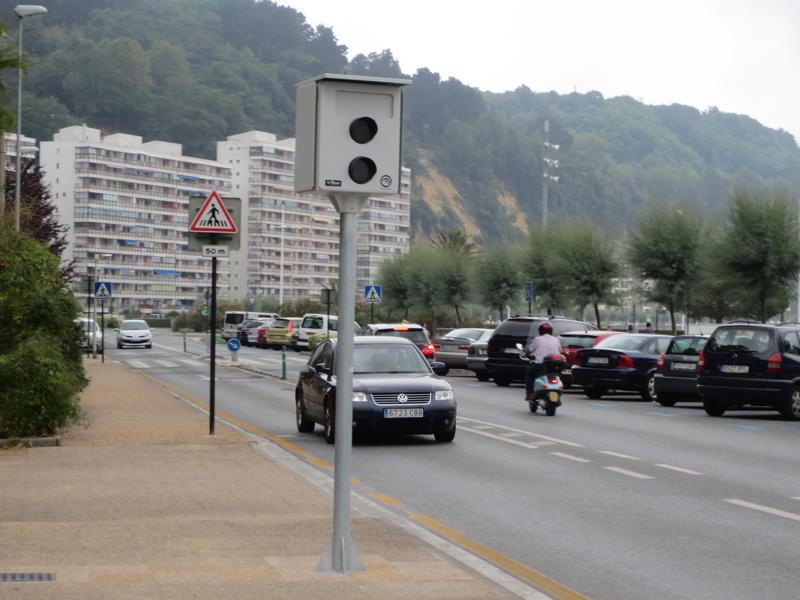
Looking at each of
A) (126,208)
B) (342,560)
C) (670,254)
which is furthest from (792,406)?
(126,208)

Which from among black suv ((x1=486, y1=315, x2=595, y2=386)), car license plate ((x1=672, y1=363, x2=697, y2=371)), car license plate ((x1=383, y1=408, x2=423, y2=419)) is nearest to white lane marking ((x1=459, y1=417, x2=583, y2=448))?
car license plate ((x1=383, y1=408, x2=423, y2=419))

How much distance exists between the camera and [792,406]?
23.9m

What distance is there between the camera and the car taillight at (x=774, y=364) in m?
23.8

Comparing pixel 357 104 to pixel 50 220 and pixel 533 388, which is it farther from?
pixel 50 220

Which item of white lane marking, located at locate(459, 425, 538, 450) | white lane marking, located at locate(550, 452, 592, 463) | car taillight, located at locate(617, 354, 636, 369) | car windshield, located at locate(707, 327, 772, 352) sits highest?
car windshield, located at locate(707, 327, 772, 352)

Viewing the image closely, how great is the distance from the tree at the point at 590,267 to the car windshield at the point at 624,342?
30261 millimetres

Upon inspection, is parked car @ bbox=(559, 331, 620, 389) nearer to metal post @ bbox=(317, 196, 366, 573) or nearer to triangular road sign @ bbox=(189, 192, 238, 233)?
triangular road sign @ bbox=(189, 192, 238, 233)

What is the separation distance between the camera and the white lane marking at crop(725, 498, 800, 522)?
11531mm

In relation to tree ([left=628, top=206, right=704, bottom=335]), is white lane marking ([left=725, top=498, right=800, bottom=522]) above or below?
below

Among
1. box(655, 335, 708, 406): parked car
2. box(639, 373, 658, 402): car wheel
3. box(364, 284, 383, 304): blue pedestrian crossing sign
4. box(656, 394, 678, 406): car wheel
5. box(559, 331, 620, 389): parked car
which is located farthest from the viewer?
box(364, 284, 383, 304): blue pedestrian crossing sign

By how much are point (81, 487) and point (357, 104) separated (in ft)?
19.2

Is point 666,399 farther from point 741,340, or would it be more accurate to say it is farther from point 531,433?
point 531,433

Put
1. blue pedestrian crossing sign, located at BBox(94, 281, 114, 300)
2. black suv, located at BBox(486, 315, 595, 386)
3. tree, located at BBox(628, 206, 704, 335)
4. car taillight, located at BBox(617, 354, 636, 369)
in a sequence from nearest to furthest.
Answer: car taillight, located at BBox(617, 354, 636, 369) < black suv, located at BBox(486, 315, 595, 386) < blue pedestrian crossing sign, located at BBox(94, 281, 114, 300) < tree, located at BBox(628, 206, 704, 335)

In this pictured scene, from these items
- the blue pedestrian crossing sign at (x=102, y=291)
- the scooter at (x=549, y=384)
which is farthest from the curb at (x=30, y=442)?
the blue pedestrian crossing sign at (x=102, y=291)
